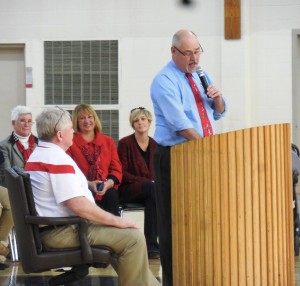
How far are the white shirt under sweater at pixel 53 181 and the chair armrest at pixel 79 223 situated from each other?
0.33ft

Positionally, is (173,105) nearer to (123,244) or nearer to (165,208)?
(165,208)

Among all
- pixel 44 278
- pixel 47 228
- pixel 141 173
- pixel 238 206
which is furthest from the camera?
pixel 141 173

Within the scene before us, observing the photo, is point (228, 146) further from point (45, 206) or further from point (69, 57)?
point (69, 57)

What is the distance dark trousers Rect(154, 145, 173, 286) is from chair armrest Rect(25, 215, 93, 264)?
43 centimetres

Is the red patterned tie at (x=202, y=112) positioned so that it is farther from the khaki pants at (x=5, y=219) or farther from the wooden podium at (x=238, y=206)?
the khaki pants at (x=5, y=219)

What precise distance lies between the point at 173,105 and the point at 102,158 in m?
2.50

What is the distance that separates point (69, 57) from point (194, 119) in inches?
205

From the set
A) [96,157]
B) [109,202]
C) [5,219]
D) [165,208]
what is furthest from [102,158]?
[165,208]

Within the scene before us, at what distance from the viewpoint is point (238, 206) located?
3.76 metres

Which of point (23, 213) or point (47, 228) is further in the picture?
point (47, 228)

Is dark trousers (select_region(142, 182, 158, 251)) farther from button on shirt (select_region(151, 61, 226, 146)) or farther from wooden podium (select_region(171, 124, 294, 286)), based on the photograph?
wooden podium (select_region(171, 124, 294, 286))

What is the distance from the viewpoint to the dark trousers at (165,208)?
168 inches

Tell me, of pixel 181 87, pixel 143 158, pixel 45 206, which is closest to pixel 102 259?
pixel 45 206

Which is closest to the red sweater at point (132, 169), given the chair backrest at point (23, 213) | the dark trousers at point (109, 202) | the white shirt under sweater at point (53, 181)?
the dark trousers at point (109, 202)
